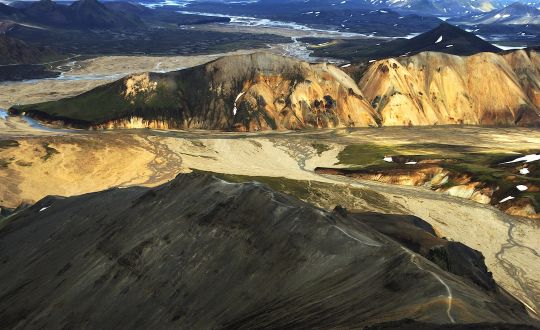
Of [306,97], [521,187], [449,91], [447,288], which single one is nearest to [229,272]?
[447,288]

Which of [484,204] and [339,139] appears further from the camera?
[339,139]

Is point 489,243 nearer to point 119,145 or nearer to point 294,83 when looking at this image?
point 119,145

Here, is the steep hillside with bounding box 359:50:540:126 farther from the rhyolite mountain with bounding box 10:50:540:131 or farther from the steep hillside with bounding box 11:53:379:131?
the steep hillside with bounding box 11:53:379:131

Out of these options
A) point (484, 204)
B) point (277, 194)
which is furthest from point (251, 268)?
point (484, 204)

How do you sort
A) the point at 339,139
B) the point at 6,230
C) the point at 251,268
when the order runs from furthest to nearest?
the point at 339,139, the point at 6,230, the point at 251,268

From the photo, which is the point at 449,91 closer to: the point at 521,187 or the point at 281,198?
the point at 521,187

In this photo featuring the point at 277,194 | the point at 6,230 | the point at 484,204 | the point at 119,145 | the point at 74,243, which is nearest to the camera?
the point at 277,194

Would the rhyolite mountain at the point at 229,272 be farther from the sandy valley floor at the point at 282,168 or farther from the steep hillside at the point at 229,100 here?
the steep hillside at the point at 229,100

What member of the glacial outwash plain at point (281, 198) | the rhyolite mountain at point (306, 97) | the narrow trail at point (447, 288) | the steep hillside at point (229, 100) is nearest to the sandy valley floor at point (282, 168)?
the glacial outwash plain at point (281, 198)
